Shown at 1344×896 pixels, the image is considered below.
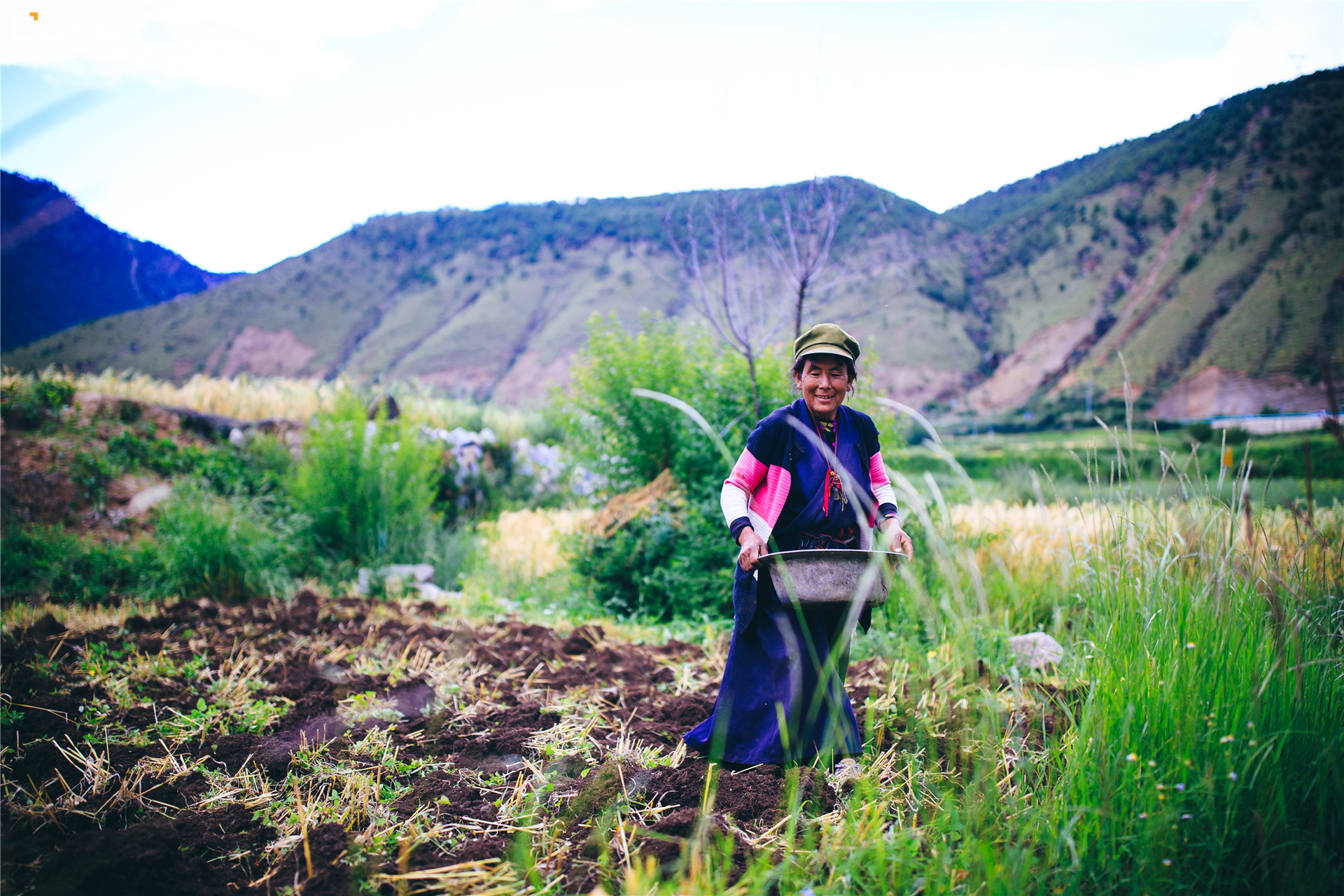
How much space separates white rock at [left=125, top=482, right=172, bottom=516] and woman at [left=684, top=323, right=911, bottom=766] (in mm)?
7124

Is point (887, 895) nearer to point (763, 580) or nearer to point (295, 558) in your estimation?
point (763, 580)

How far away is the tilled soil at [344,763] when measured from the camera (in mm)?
1724

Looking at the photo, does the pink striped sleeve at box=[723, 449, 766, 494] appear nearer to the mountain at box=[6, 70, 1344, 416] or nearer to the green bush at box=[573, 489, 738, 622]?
the green bush at box=[573, 489, 738, 622]

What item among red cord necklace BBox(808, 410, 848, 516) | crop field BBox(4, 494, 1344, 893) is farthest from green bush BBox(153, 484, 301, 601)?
red cord necklace BBox(808, 410, 848, 516)

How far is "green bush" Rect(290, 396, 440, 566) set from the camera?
20.4 ft

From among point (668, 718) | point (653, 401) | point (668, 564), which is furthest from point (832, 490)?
point (653, 401)

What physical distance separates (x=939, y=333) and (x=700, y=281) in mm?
41307

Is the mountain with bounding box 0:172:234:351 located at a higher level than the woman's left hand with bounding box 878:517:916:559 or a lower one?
higher

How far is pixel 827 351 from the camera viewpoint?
7.08ft

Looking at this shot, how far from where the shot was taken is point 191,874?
164 centimetres

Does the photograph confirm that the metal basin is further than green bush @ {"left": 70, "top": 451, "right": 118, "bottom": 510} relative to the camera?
No

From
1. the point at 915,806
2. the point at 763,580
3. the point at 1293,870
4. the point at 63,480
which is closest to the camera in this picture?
the point at 1293,870

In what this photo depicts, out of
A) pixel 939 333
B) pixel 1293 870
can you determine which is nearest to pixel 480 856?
pixel 1293 870

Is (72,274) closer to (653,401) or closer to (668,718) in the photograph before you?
(653,401)
